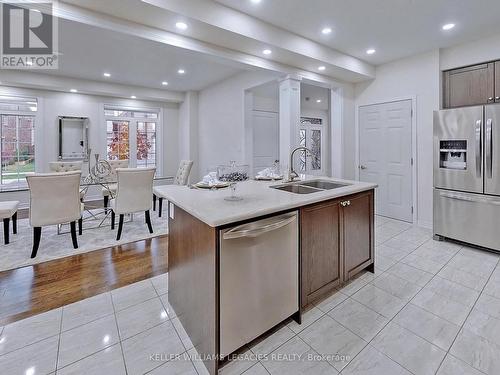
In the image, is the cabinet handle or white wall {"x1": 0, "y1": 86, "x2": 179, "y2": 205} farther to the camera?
white wall {"x1": 0, "y1": 86, "x2": 179, "y2": 205}

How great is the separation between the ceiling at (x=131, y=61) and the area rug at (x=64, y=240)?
8.38 feet

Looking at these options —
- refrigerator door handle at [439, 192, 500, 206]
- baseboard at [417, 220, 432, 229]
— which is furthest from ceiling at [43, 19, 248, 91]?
baseboard at [417, 220, 432, 229]

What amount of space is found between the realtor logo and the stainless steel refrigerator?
183 inches

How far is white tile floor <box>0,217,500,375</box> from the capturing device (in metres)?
1.51

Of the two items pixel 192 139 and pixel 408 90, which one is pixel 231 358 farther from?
pixel 192 139

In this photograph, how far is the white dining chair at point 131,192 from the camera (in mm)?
3574

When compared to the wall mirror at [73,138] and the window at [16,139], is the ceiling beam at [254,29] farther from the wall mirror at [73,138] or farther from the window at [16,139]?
the window at [16,139]

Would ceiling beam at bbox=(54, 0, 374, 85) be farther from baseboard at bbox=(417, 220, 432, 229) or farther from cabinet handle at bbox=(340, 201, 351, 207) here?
baseboard at bbox=(417, 220, 432, 229)

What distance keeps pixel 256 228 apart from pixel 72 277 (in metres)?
2.18

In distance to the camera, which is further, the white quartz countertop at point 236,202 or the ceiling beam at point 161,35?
the ceiling beam at point 161,35

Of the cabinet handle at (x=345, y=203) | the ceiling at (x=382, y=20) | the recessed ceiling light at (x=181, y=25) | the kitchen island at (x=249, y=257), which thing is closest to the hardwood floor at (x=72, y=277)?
the kitchen island at (x=249, y=257)

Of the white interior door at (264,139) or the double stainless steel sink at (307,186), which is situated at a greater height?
the white interior door at (264,139)

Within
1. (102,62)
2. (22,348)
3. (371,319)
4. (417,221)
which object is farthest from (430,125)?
(102,62)

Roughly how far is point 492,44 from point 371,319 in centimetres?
397
